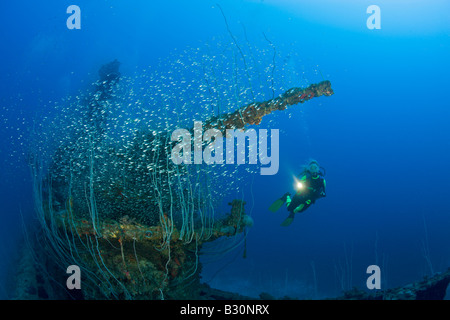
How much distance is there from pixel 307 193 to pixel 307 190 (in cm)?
11

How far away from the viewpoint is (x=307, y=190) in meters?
8.60

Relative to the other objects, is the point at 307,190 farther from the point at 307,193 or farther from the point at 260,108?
the point at 260,108

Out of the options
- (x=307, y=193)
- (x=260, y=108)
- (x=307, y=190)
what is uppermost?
(x=260, y=108)

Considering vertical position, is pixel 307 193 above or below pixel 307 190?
below

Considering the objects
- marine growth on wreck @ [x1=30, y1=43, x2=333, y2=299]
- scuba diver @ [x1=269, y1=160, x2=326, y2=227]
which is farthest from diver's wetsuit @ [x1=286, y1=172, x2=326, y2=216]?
marine growth on wreck @ [x1=30, y1=43, x2=333, y2=299]

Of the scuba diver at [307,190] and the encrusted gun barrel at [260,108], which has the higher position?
the encrusted gun barrel at [260,108]

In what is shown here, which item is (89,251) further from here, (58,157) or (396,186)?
(396,186)

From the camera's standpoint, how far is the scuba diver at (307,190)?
8375 mm

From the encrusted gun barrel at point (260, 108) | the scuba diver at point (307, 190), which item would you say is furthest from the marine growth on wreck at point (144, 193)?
the scuba diver at point (307, 190)

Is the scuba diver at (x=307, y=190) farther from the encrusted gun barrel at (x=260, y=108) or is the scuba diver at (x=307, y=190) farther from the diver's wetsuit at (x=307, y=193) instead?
the encrusted gun barrel at (x=260, y=108)

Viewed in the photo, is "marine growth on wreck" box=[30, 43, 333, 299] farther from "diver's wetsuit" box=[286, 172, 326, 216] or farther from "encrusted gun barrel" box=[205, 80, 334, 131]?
"diver's wetsuit" box=[286, 172, 326, 216]

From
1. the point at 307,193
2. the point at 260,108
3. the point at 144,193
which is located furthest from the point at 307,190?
→ the point at 144,193
